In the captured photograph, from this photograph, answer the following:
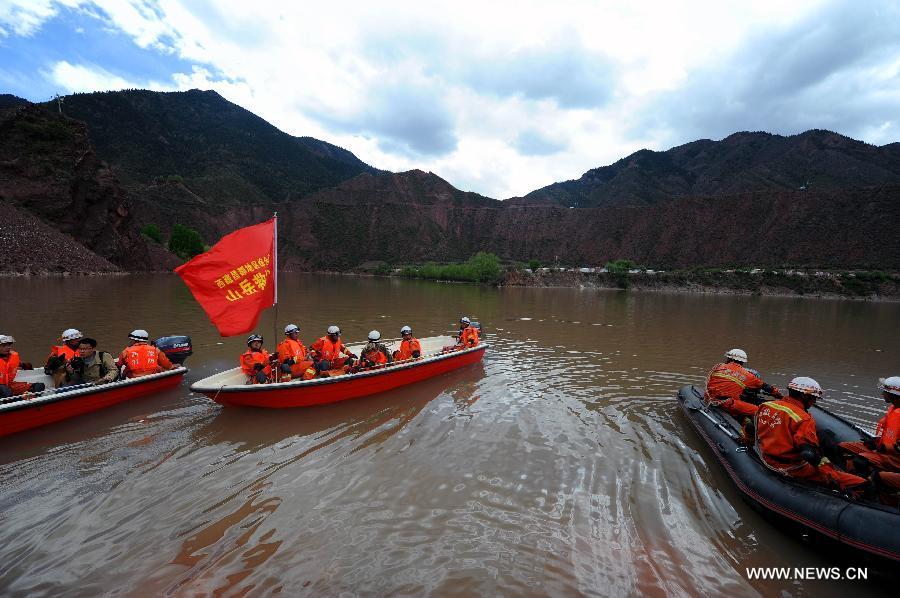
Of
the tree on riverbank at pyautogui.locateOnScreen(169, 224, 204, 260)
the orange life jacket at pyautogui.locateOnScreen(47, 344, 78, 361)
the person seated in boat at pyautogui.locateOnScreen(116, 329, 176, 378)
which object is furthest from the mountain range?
the person seated in boat at pyautogui.locateOnScreen(116, 329, 176, 378)

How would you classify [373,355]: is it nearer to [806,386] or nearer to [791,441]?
[791,441]

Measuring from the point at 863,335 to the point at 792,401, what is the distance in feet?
74.9

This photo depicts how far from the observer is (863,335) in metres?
20.9

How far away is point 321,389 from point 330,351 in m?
1.29

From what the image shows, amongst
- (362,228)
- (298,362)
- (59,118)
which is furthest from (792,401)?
(362,228)

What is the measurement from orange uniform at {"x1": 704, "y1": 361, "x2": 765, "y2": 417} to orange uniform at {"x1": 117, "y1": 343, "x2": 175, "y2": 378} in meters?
10.8

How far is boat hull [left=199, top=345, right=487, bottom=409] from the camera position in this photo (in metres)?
7.46

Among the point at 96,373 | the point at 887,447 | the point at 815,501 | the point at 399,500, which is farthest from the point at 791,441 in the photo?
the point at 96,373

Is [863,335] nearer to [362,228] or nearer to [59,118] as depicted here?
[59,118]

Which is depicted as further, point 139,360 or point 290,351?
point 290,351

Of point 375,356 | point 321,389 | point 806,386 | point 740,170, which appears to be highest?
point 740,170

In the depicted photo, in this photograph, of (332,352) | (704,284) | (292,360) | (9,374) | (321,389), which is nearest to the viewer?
(9,374)

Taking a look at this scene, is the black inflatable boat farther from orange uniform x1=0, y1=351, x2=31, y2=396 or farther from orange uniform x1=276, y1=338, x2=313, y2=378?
orange uniform x1=0, y1=351, x2=31, y2=396

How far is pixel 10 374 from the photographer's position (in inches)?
268
